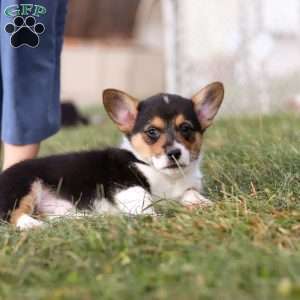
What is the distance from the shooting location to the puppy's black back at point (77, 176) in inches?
140

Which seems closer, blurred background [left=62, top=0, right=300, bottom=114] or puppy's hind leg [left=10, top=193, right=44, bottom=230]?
puppy's hind leg [left=10, top=193, right=44, bottom=230]

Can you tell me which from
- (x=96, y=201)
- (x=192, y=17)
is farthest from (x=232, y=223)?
(x=192, y=17)

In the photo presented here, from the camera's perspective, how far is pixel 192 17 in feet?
28.9

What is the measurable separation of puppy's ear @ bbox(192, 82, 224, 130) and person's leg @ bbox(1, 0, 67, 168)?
0.91 meters

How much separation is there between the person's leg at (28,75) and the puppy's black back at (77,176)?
1.41 feet

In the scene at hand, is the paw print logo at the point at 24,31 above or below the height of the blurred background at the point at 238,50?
above

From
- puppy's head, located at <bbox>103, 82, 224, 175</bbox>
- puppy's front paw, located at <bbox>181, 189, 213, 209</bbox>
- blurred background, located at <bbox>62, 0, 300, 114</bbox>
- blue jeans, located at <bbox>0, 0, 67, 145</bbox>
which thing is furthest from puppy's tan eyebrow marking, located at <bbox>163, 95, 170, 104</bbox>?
blurred background, located at <bbox>62, 0, 300, 114</bbox>

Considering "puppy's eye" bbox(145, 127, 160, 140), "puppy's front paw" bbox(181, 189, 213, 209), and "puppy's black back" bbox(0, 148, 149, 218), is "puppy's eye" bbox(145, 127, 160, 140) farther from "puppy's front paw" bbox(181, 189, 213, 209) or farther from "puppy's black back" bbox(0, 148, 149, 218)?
"puppy's front paw" bbox(181, 189, 213, 209)

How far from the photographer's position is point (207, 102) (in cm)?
384

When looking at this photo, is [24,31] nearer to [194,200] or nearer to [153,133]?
[153,133]

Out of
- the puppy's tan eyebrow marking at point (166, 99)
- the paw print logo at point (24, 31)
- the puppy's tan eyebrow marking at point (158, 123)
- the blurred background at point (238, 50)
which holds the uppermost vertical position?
the paw print logo at point (24, 31)

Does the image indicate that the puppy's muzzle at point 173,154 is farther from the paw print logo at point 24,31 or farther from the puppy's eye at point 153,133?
the paw print logo at point 24,31

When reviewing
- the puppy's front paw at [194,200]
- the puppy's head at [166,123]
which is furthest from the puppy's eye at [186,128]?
the puppy's front paw at [194,200]

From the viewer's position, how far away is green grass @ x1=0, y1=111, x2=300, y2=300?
6.88 ft
